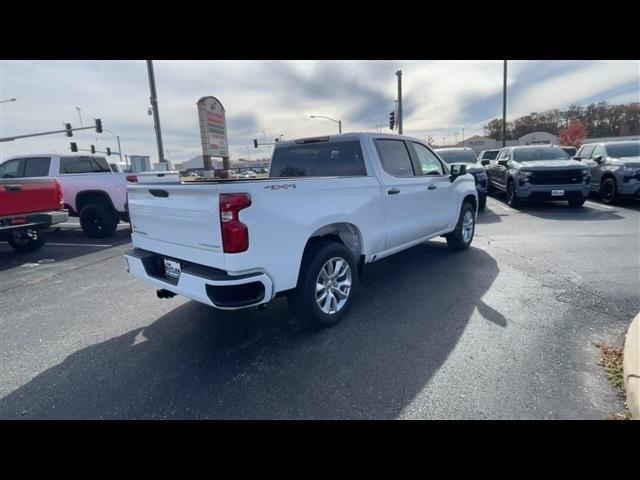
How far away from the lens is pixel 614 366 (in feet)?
8.86

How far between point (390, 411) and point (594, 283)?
12.5ft

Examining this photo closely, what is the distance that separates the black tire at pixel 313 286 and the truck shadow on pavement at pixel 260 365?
15cm

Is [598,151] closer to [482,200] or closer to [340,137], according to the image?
[482,200]

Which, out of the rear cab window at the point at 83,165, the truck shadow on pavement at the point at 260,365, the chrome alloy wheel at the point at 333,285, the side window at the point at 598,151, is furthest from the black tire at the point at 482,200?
the rear cab window at the point at 83,165

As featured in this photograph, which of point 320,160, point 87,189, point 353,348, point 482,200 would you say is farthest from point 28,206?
point 482,200

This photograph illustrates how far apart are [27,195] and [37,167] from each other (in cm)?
298

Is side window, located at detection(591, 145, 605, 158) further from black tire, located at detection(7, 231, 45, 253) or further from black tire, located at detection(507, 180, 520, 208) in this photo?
black tire, located at detection(7, 231, 45, 253)

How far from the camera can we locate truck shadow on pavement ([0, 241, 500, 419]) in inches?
95.6

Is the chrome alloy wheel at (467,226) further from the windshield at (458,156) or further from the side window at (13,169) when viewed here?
the side window at (13,169)

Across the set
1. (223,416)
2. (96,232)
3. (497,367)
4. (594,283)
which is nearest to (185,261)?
(223,416)

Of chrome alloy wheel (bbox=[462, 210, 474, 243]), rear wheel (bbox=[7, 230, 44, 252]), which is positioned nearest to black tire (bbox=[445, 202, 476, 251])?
chrome alloy wheel (bbox=[462, 210, 474, 243])

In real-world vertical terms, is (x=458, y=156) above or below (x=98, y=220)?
above

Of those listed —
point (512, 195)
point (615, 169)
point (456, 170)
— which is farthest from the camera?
point (512, 195)

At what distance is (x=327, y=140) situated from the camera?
434 centimetres
